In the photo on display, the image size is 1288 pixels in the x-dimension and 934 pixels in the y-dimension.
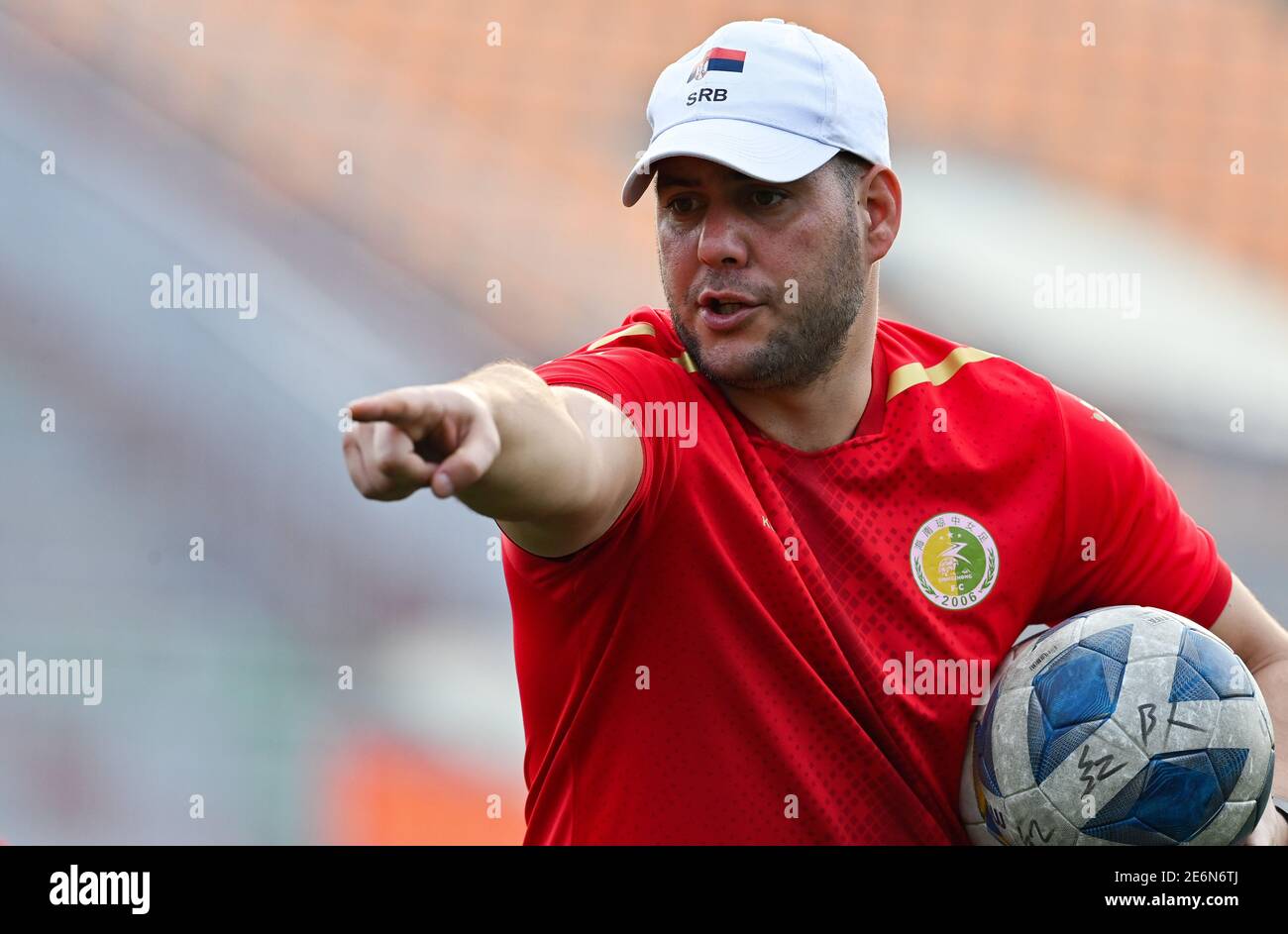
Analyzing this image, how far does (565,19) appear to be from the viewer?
265 inches

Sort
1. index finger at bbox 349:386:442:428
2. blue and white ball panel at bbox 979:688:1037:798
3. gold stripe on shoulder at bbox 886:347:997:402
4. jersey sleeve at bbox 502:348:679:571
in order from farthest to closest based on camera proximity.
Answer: gold stripe on shoulder at bbox 886:347:997:402 < blue and white ball panel at bbox 979:688:1037:798 < jersey sleeve at bbox 502:348:679:571 < index finger at bbox 349:386:442:428

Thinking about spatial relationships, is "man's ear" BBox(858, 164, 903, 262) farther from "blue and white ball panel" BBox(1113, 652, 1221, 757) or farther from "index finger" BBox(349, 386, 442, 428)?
"index finger" BBox(349, 386, 442, 428)

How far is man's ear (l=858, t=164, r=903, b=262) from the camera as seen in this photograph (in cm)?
267

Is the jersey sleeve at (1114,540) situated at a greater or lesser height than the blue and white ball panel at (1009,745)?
greater

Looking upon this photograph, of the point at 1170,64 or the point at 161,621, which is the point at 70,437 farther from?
the point at 1170,64

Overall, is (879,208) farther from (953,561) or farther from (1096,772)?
(1096,772)

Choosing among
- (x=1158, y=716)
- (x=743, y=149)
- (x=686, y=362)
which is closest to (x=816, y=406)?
(x=686, y=362)

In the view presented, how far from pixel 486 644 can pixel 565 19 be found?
10.3 ft

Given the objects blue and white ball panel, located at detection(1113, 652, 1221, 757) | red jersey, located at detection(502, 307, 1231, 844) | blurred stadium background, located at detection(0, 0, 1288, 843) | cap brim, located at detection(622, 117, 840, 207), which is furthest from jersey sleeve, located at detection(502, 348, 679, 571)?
blurred stadium background, located at detection(0, 0, 1288, 843)

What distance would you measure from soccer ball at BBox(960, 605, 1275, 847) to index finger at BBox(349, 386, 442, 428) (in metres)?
1.21

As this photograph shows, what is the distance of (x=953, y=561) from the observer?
8.33 ft

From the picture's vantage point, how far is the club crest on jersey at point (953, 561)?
2516mm

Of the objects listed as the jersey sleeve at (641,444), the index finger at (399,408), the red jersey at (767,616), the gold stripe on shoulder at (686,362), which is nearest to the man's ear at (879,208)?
the red jersey at (767,616)

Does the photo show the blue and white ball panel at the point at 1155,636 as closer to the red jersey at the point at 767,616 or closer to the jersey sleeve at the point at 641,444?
the red jersey at the point at 767,616
